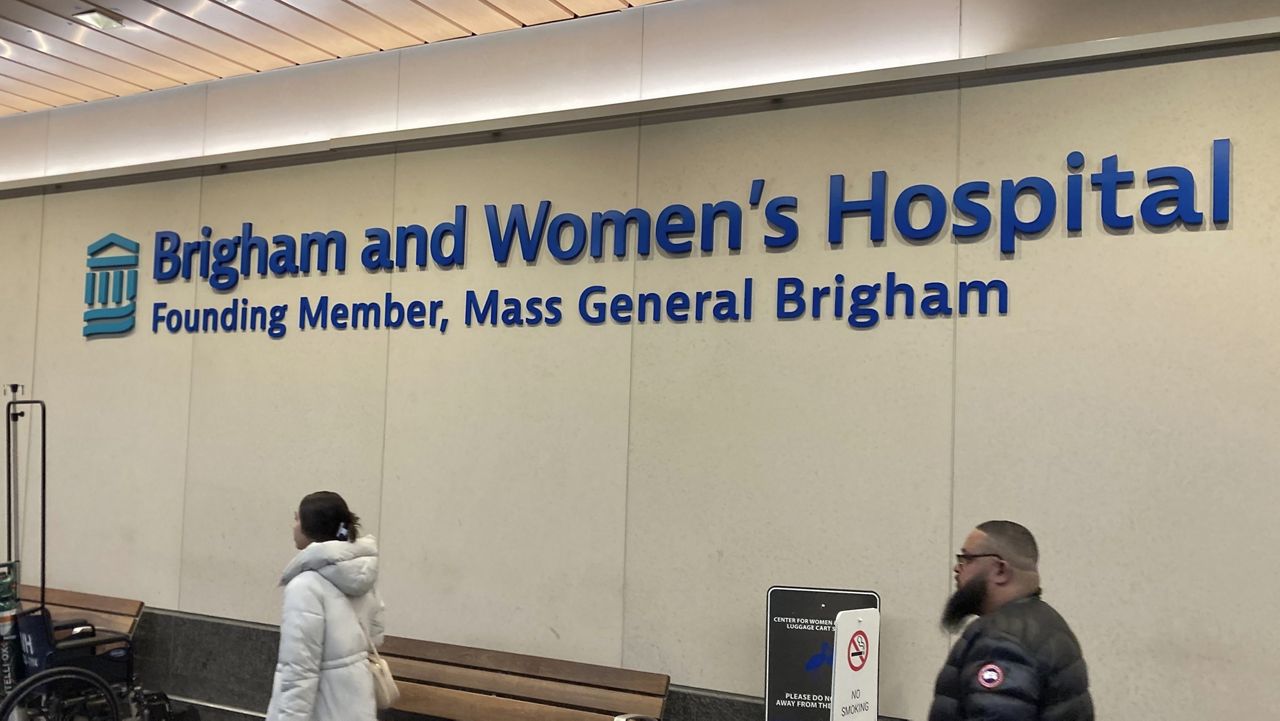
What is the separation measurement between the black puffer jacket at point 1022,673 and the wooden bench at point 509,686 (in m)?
2.64

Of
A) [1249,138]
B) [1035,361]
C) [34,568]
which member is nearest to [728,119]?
[1035,361]

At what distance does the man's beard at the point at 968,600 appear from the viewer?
10.9 feet

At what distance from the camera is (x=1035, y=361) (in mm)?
4883

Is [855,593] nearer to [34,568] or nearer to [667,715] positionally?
[667,715]

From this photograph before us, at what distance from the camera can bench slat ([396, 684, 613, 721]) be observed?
18.5 ft

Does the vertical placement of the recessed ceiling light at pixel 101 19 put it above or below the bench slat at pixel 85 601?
above

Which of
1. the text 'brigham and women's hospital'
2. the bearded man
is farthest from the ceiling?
the bearded man

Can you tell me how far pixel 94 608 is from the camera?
7371 millimetres

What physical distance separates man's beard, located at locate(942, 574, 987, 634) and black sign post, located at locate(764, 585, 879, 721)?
163 centimetres

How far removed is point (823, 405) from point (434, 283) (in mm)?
2539

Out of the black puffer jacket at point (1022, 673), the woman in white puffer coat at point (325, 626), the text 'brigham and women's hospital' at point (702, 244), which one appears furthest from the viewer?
the text 'brigham and women's hospital' at point (702, 244)

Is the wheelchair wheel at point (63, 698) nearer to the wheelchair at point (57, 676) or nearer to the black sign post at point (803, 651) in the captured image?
the wheelchair at point (57, 676)

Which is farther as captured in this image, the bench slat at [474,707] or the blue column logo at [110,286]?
the blue column logo at [110,286]

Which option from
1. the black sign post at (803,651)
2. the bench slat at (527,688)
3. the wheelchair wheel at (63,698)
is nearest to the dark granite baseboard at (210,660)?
the wheelchair wheel at (63,698)
